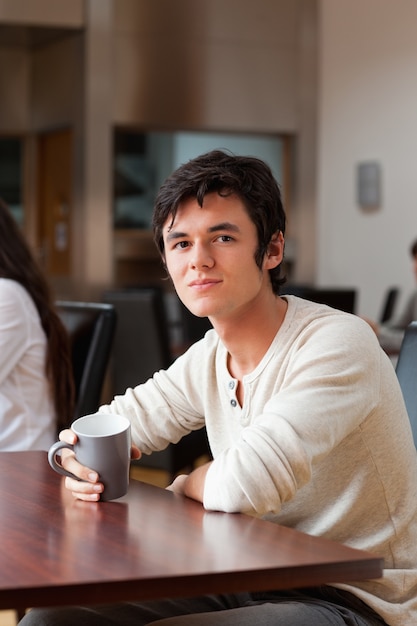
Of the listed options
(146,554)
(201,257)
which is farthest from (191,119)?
(146,554)

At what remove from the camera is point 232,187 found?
155cm

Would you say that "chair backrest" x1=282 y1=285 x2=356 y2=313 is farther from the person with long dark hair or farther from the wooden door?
the wooden door

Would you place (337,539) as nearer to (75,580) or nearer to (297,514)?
(297,514)

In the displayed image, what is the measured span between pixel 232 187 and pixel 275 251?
14cm

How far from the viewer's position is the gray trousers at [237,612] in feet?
4.37

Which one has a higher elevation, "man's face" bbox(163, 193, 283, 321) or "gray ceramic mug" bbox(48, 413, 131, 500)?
"man's face" bbox(163, 193, 283, 321)

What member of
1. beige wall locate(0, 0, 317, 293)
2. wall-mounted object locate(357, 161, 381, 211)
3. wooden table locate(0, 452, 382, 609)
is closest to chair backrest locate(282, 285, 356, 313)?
wall-mounted object locate(357, 161, 381, 211)

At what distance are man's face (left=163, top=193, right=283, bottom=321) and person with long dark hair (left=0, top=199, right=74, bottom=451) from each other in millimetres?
1112

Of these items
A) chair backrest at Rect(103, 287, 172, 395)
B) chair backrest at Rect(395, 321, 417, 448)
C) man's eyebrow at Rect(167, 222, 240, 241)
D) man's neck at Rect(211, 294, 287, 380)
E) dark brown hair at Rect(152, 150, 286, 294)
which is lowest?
chair backrest at Rect(103, 287, 172, 395)

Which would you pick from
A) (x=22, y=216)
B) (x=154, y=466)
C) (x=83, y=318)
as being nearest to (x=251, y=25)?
(x=22, y=216)

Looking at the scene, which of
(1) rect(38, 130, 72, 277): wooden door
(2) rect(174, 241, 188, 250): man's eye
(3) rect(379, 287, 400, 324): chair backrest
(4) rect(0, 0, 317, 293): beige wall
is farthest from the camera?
(1) rect(38, 130, 72, 277): wooden door

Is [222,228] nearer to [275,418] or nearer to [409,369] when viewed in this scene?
[275,418]

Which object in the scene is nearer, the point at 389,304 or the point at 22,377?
the point at 22,377

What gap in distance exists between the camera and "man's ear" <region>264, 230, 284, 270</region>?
64.3 inches
